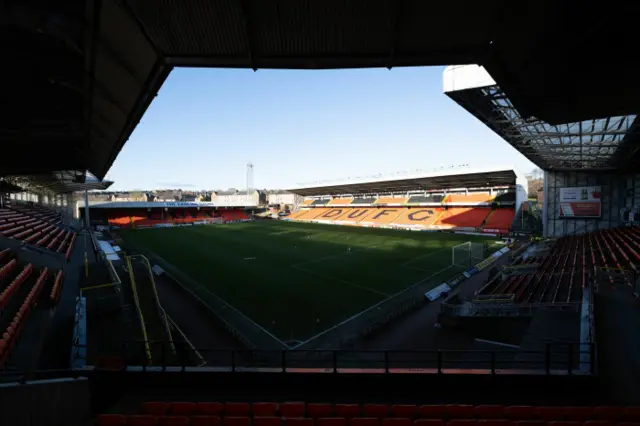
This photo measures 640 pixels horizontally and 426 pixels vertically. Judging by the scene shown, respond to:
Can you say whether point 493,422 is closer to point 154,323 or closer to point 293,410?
point 293,410

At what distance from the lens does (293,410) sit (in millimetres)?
5340

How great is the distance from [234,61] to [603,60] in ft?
21.6

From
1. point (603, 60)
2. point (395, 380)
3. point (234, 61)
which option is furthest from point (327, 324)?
point (603, 60)

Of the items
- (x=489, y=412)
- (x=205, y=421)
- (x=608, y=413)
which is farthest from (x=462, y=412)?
(x=205, y=421)

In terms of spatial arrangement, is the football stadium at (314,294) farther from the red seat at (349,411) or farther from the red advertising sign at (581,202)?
the red advertising sign at (581,202)

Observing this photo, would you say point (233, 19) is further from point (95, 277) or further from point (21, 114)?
point (95, 277)

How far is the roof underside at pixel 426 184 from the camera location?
146 ft

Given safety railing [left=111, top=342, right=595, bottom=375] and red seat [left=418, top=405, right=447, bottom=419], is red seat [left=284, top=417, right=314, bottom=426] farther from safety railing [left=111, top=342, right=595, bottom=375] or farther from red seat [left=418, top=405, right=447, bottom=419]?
red seat [left=418, top=405, right=447, bottom=419]

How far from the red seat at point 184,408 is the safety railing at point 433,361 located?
1000 millimetres

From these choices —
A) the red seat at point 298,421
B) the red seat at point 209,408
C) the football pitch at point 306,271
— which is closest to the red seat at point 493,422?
the red seat at point 298,421

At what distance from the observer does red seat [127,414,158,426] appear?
484 cm

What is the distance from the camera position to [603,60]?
17.3 feet

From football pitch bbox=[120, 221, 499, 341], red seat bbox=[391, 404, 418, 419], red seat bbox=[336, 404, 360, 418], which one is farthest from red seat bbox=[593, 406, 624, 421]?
football pitch bbox=[120, 221, 499, 341]

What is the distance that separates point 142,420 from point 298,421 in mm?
2580
